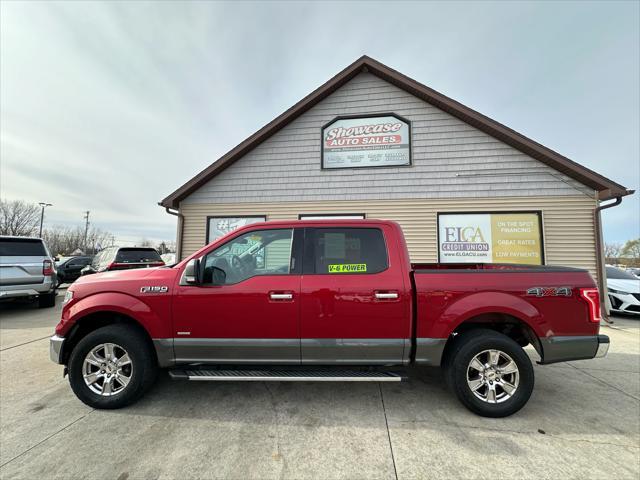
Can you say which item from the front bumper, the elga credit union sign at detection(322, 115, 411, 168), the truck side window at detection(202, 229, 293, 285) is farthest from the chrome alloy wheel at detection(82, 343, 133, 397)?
the elga credit union sign at detection(322, 115, 411, 168)

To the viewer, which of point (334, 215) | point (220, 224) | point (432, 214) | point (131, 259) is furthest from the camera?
→ point (131, 259)

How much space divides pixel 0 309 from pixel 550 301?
12.6 metres

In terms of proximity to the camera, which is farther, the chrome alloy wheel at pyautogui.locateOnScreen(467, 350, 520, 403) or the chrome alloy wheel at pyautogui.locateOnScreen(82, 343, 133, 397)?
the chrome alloy wheel at pyautogui.locateOnScreen(82, 343, 133, 397)

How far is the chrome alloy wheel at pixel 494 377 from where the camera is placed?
9.11 feet

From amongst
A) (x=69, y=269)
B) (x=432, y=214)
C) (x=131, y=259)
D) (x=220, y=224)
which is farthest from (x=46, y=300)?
(x=432, y=214)

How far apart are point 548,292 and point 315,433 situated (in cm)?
268

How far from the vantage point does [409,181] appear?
7965 millimetres

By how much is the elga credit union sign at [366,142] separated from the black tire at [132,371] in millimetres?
6768

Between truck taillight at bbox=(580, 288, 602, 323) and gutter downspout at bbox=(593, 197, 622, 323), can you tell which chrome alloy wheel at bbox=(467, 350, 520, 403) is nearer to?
truck taillight at bbox=(580, 288, 602, 323)

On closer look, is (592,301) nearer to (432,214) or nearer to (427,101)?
(432,214)

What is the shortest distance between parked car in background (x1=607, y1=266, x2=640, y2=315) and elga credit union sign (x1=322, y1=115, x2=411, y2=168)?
21.9ft

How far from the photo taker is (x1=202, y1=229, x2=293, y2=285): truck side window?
3002 mm

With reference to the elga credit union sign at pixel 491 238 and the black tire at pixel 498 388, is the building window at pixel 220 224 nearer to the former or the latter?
the elga credit union sign at pixel 491 238

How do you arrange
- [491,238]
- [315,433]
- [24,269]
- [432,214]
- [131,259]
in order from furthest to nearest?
1. [131,259]
2. [432,214]
3. [491,238]
4. [24,269]
5. [315,433]
